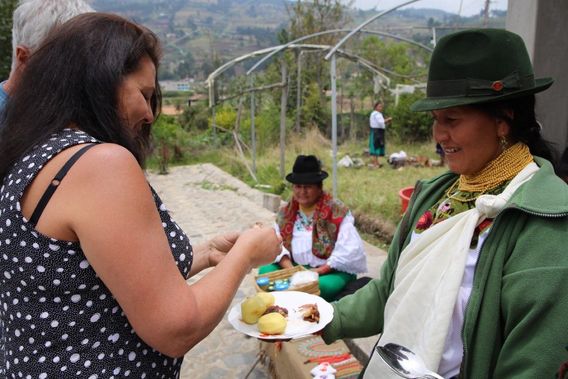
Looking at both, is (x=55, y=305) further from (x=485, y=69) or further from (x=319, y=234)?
(x=319, y=234)

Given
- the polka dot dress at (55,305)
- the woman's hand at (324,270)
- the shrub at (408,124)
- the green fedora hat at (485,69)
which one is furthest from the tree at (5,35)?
the shrub at (408,124)

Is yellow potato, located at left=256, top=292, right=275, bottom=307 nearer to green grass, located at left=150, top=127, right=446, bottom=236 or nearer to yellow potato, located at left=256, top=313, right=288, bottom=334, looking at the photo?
yellow potato, located at left=256, top=313, right=288, bottom=334

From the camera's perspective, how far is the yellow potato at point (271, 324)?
5.34 ft

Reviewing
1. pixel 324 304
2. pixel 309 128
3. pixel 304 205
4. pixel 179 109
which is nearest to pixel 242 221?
pixel 304 205

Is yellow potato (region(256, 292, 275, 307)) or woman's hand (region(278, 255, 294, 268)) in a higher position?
yellow potato (region(256, 292, 275, 307))

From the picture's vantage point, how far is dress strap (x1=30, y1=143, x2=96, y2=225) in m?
0.99

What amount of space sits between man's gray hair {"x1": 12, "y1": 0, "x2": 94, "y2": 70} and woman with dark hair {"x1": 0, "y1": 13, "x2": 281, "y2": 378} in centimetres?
97

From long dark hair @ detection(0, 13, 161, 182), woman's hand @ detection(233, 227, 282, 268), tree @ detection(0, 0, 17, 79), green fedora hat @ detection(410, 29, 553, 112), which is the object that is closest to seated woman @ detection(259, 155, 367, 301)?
woman's hand @ detection(233, 227, 282, 268)

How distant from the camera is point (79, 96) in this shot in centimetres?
111

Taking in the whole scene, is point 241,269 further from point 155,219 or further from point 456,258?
point 456,258

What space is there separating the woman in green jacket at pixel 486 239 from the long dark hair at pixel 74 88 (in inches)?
35.9

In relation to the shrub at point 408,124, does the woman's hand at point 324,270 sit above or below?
above

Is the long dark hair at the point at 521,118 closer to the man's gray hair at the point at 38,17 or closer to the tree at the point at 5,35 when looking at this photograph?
the man's gray hair at the point at 38,17

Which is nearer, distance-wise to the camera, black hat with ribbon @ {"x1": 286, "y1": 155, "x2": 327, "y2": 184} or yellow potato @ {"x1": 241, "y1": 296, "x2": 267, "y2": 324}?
yellow potato @ {"x1": 241, "y1": 296, "x2": 267, "y2": 324}
